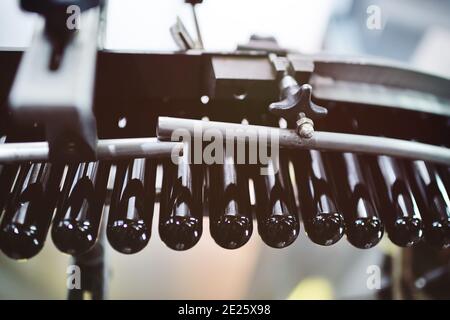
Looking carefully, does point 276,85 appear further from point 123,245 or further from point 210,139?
point 123,245

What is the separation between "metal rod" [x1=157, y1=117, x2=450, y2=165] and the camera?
43cm

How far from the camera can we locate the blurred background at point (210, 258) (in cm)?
80

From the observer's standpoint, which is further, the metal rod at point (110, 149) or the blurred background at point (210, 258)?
the blurred background at point (210, 258)

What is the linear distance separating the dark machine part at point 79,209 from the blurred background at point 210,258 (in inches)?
11.2

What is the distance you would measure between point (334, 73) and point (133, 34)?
41 centimetres

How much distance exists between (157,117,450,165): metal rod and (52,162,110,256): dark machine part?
0.34 feet

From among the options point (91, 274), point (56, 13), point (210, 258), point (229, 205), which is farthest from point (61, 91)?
point (210, 258)

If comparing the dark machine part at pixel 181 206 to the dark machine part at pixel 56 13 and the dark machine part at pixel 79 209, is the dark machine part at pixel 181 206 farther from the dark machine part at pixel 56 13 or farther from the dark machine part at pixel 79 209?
the dark machine part at pixel 56 13

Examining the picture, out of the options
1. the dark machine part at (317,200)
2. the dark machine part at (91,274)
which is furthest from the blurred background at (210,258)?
the dark machine part at (317,200)

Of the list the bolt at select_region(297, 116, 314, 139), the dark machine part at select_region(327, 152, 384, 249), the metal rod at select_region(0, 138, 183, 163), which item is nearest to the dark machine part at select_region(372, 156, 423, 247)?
the dark machine part at select_region(327, 152, 384, 249)

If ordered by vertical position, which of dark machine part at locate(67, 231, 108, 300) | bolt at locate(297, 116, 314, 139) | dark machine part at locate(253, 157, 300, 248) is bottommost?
dark machine part at locate(253, 157, 300, 248)

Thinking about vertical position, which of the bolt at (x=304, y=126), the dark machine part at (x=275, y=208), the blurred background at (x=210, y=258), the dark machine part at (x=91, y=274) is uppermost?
the blurred background at (x=210, y=258)

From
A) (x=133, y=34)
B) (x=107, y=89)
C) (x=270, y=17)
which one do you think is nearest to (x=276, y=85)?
(x=107, y=89)

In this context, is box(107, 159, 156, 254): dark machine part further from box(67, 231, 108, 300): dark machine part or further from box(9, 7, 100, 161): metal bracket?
box(67, 231, 108, 300): dark machine part
